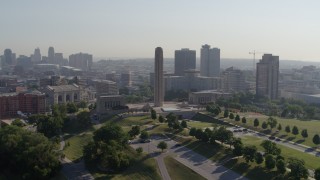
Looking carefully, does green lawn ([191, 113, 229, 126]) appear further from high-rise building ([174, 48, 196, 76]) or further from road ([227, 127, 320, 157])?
high-rise building ([174, 48, 196, 76])

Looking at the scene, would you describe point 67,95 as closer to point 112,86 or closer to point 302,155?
point 112,86

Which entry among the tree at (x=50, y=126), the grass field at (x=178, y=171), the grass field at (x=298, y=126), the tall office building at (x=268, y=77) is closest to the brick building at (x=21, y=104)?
the tree at (x=50, y=126)

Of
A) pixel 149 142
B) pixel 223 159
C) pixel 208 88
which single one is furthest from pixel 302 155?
pixel 208 88

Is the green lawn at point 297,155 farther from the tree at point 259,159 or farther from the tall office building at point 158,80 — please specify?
the tall office building at point 158,80

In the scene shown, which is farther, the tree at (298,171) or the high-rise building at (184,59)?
the high-rise building at (184,59)

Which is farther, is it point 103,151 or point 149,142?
point 149,142

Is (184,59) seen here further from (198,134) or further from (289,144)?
(198,134)

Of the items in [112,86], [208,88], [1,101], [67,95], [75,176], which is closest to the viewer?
[75,176]
